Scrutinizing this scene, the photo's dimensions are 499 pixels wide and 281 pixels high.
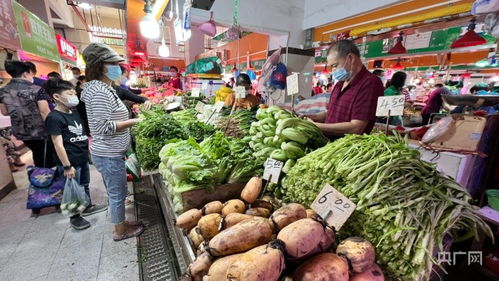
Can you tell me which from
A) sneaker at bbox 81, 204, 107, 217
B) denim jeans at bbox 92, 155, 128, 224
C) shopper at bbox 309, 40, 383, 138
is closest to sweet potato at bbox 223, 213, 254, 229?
shopper at bbox 309, 40, 383, 138

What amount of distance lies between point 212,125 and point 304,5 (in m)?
4.89

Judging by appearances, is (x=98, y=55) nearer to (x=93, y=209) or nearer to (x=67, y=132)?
(x=67, y=132)

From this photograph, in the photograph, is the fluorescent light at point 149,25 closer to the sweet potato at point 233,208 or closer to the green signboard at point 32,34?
the green signboard at point 32,34

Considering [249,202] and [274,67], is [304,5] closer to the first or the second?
[274,67]

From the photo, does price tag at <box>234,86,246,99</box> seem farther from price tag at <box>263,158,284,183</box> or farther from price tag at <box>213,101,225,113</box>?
price tag at <box>263,158,284,183</box>

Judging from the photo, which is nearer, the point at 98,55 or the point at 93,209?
the point at 98,55

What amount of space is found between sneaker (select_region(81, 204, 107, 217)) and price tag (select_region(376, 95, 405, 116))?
4.21 m

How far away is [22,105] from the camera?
3.94m

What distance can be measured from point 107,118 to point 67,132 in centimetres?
134

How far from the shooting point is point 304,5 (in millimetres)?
6055

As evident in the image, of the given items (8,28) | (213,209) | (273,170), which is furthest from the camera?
(8,28)

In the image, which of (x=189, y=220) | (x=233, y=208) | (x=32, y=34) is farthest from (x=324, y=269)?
(x=32, y=34)

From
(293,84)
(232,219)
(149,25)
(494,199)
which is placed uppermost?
(149,25)

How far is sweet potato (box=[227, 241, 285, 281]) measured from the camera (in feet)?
2.74
